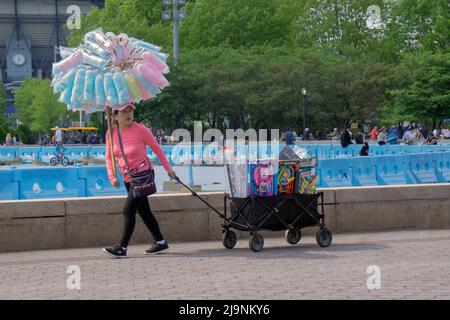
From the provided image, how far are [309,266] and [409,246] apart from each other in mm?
2167

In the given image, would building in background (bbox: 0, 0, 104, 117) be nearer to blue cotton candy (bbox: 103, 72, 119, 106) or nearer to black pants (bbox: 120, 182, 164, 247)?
black pants (bbox: 120, 182, 164, 247)

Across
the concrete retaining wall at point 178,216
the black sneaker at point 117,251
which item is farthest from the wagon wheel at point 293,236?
the black sneaker at point 117,251

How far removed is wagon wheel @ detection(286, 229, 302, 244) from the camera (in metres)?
12.6

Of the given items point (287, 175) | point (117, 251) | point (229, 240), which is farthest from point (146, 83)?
point (229, 240)

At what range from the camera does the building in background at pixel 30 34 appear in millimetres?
156250

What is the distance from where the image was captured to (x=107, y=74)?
11.4m

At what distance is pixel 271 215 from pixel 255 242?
1.19 feet

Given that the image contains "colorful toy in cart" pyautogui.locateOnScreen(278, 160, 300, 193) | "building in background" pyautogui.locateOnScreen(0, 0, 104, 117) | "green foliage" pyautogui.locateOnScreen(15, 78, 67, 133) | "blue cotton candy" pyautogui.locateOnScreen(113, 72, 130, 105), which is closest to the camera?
"blue cotton candy" pyautogui.locateOnScreen(113, 72, 130, 105)

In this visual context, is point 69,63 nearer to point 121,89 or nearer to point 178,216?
point 121,89

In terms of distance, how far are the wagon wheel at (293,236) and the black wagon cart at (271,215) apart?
0.36 metres

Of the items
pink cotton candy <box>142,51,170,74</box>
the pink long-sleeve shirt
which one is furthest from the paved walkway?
pink cotton candy <box>142,51,170,74</box>

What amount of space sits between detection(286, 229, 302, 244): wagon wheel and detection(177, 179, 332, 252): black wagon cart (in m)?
0.36

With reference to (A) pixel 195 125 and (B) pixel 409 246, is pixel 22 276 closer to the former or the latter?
(B) pixel 409 246
